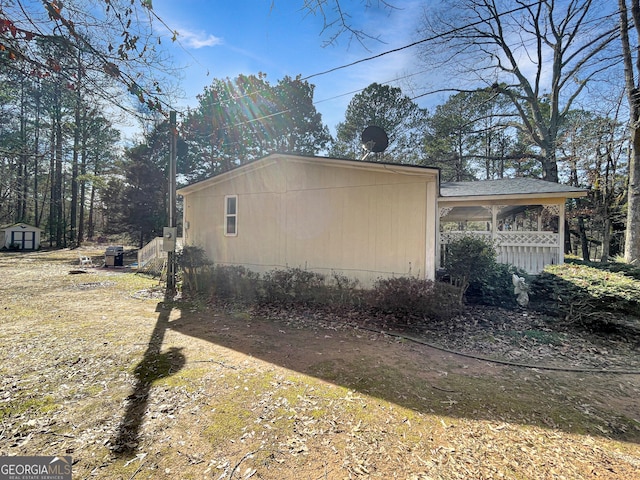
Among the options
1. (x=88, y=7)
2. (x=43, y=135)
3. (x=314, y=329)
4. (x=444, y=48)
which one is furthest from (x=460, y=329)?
(x=43, y=135)

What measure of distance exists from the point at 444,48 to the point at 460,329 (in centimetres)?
1303

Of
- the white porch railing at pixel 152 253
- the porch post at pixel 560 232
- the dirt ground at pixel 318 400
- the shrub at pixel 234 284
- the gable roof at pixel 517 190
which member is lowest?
the dirt ground at pixel 318 400

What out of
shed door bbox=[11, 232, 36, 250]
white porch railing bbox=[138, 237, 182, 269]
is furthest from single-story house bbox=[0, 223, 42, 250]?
white porch railing bbox=[138, 237, 182, 269]

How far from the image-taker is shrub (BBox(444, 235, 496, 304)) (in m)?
6.02

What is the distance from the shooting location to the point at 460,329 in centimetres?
520

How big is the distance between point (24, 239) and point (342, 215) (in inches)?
1086

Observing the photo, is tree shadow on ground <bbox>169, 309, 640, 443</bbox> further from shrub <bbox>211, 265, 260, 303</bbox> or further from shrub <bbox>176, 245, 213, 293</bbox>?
shrub <bbox>176, 245, 213, 293</bbox>

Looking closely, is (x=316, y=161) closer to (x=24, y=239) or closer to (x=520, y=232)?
(x=520, y=232)

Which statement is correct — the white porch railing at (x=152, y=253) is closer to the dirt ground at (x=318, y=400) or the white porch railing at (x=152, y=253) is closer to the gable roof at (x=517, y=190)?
the dirt ground at (x=318, y=400)

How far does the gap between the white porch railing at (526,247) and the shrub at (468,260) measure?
77.1 inches

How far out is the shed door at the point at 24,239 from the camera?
21422mm

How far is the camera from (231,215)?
882cm

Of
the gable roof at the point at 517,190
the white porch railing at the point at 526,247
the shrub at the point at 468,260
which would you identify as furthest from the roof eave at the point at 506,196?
the shrub at the point at 468,260

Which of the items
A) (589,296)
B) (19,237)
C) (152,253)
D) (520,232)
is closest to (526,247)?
(520,232)
